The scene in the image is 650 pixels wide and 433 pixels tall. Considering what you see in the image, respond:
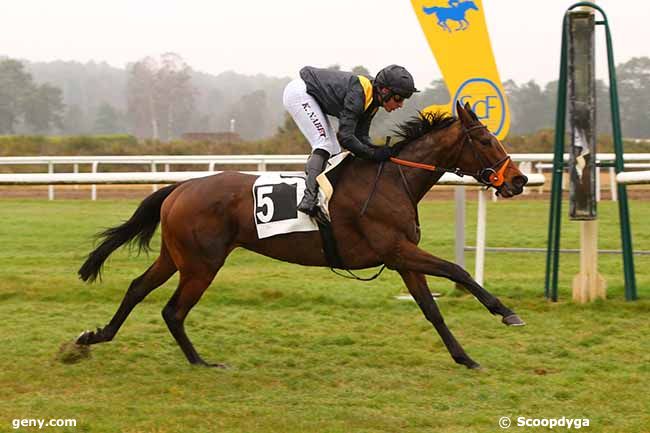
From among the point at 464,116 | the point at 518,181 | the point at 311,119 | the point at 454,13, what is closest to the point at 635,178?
the point at 518,181

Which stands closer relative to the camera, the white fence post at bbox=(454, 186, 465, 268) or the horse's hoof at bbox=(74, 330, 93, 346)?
the horse's hoof at bbox=(74, 330, 93, 346)

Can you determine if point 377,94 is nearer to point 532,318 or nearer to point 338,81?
point 338,81

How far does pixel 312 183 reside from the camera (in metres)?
5.32

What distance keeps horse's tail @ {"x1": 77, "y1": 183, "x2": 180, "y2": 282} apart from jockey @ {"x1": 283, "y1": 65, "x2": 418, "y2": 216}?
102 centimetres

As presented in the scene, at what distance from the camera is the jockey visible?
17.1ft

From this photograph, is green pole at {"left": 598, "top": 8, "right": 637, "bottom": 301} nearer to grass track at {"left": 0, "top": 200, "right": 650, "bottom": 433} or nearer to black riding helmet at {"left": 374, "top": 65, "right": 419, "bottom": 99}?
grass track at {"left": 0, "top": 200, "right": 650, "bottom": 433}

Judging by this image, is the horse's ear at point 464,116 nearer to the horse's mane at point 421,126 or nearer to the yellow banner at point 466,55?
the horse's mane at point 421,126

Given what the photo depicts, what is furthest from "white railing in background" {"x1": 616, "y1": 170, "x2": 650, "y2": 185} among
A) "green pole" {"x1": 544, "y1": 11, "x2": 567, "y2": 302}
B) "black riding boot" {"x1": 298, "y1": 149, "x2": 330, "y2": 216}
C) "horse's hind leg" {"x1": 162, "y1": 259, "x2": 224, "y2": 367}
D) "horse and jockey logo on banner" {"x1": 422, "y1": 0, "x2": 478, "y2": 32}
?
"horse's hind leg" {"x1": 162, "y1": 259, "x2": 224, "y2": 367}

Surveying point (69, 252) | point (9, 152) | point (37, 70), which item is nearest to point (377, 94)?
point (69, 252)

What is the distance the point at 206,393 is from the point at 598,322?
9.62ft

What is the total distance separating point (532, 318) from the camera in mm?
6527

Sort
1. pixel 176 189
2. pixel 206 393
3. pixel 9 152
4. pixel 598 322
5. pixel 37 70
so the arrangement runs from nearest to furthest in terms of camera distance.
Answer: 1. pixel 206 393
2. pixel 176 189
3. pixel 598 322
4. pixel 9 152
5. pixel 37 70

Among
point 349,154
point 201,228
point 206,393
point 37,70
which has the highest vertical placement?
point 37,70

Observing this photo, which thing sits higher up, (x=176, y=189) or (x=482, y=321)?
(x=176, y=189)
